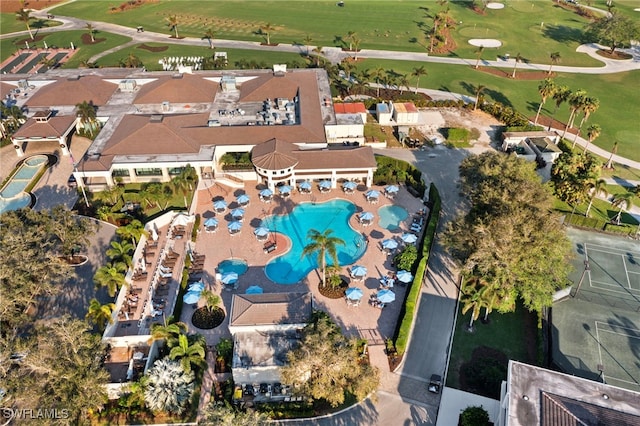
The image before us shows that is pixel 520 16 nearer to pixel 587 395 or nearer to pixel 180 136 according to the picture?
pixel 180 136

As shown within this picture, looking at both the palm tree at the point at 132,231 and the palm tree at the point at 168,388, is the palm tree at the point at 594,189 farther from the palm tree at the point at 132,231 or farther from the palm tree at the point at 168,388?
the palm tree at the point at 132,231

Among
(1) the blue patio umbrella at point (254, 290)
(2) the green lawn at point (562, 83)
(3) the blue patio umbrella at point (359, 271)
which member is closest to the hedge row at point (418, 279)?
(3) the blue patio umbrella at point (359, 271)

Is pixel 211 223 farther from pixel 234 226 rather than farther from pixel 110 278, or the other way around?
pixel 110 278

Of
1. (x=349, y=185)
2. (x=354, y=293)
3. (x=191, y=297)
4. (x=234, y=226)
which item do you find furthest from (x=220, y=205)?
(x=354, y=293)

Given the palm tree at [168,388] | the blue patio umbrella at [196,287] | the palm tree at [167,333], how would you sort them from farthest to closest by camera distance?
the blue patio umbrella at [196,287] < the palm tree at [167,333] < the palm tree at [168,388]

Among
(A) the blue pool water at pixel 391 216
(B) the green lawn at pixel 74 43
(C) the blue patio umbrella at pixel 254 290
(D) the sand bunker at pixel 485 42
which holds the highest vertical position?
(B) the green lawn at pixel 74 43

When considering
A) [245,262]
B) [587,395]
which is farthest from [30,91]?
[587,395]

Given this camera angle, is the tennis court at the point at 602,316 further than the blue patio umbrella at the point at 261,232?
No
